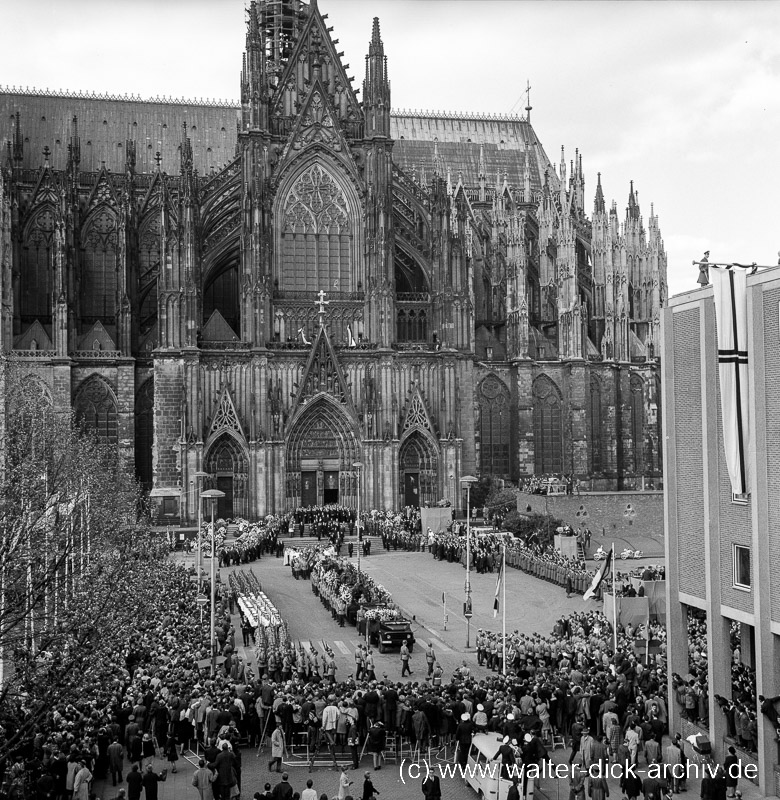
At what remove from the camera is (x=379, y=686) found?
27.6m

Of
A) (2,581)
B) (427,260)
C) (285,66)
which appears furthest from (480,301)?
(2,581)

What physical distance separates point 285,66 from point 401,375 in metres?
22.9

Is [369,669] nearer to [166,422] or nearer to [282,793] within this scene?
[282,793]

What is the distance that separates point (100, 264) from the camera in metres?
81.6

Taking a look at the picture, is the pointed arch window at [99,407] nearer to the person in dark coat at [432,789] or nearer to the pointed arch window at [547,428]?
the pointed arch window at [547,428]

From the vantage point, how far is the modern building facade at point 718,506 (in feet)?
82.9

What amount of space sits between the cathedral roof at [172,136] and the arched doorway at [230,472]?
1047 inches

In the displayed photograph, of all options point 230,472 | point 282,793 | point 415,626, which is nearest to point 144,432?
point 230,472

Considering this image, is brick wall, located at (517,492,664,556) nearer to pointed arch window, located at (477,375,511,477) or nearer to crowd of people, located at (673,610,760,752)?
pointed arch window, located at (477,375,511,477)

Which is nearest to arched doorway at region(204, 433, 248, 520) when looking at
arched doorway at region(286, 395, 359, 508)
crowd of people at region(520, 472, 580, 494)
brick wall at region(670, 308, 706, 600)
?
arched doorway at region(286, 395, 359, 508)

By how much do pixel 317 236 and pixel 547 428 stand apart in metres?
22.8

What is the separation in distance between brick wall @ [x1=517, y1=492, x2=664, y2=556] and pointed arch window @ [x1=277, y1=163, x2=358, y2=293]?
2090cm

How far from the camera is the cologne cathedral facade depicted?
72438 millimetres

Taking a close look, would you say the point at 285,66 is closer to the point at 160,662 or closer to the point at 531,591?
the point at 531,591
